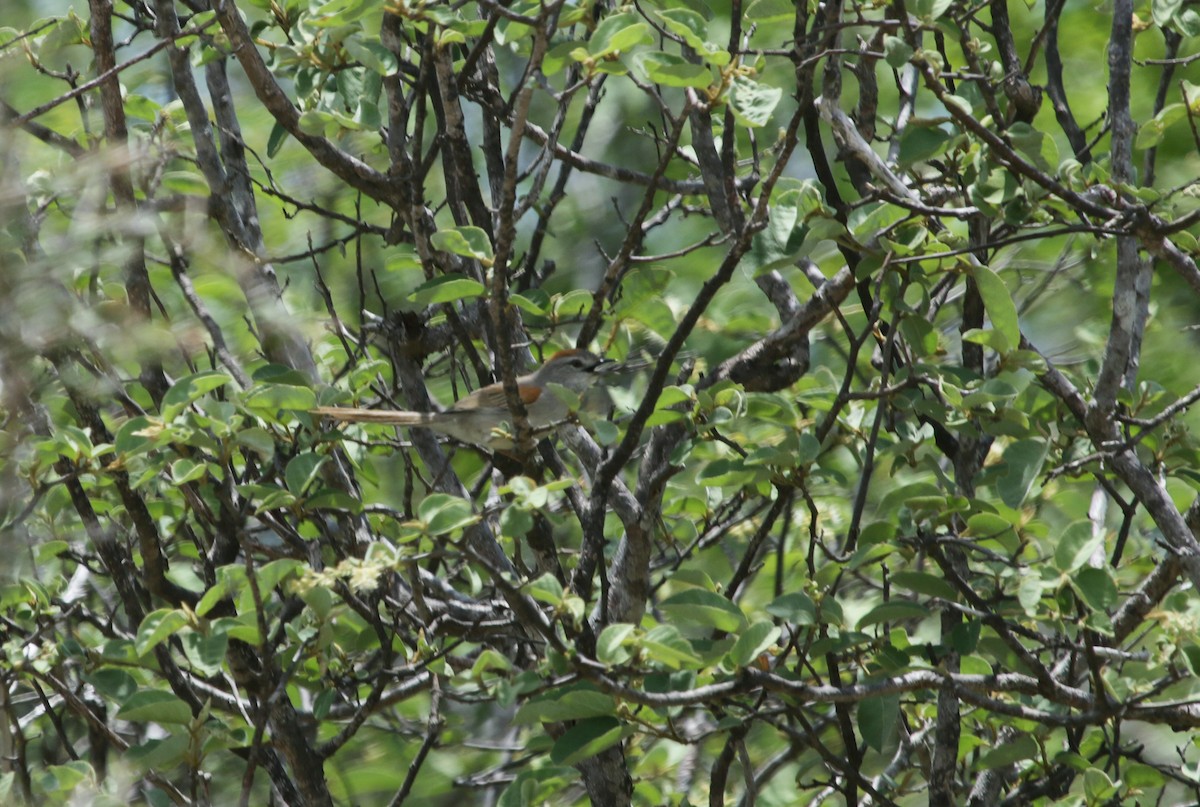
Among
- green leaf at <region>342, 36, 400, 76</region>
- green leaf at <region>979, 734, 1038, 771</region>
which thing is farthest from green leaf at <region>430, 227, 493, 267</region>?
green leaf at <region>979, 734, 1038, 771</region>

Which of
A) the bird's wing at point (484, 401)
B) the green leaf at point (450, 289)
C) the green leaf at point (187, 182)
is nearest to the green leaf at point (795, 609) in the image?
the green leaf at point (450, 289)

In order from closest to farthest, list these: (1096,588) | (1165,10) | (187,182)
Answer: (1096,588), (1165,10), (187,182)

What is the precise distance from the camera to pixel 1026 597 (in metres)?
2.87

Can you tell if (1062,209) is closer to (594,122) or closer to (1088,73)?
(1088,73)

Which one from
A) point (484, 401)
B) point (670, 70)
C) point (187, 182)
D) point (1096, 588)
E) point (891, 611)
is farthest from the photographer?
point (484, 401)

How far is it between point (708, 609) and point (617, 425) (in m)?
0.82

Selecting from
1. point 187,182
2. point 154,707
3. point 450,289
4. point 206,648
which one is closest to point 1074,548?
point 450,289

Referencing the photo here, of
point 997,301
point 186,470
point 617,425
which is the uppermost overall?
point 997,301

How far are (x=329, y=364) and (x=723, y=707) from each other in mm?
2125

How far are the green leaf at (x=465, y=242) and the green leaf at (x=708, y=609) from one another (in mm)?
1113

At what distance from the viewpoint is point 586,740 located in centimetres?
304

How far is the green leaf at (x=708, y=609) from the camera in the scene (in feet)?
10.2

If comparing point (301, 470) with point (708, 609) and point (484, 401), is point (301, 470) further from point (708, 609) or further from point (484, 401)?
point (484, 401)

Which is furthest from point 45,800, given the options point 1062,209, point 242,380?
point 1062,209
